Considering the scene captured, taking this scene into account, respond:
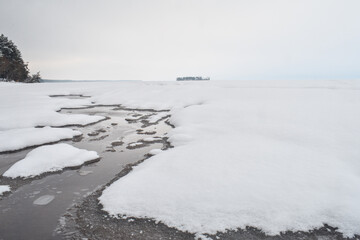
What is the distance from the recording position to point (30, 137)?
11.7 metres

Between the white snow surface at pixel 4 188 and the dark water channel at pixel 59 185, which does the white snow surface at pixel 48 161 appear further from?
the white snow surface at pixel 4 188

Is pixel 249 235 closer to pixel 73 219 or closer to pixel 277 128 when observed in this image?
pixel 73 219

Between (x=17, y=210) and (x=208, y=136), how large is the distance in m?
8.67

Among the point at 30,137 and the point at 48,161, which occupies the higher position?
the point at 30,137

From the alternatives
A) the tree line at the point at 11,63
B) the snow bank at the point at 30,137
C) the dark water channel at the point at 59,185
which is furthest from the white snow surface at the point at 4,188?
the tree line at the point at 11,63

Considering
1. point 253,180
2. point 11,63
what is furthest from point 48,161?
point 11,63

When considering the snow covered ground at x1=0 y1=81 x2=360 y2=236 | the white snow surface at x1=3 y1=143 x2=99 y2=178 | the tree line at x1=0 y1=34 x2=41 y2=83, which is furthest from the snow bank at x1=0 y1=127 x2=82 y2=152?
the tree line at x1=0 y1=34 x2=41 y2=83

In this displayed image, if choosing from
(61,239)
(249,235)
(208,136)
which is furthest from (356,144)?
(61,239)

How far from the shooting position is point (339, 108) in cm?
1569

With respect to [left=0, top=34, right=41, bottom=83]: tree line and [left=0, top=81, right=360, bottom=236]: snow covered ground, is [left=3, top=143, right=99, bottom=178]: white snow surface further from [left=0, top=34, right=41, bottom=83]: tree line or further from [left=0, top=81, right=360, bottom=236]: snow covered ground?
[left=0, top=34, right=41, bottom=83]: tree line

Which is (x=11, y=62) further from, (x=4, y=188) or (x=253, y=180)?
→ (x=253, y=180)

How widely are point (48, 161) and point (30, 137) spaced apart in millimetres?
4272

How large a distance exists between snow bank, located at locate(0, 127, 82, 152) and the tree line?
56.2 meters

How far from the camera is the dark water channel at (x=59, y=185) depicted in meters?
5.19
